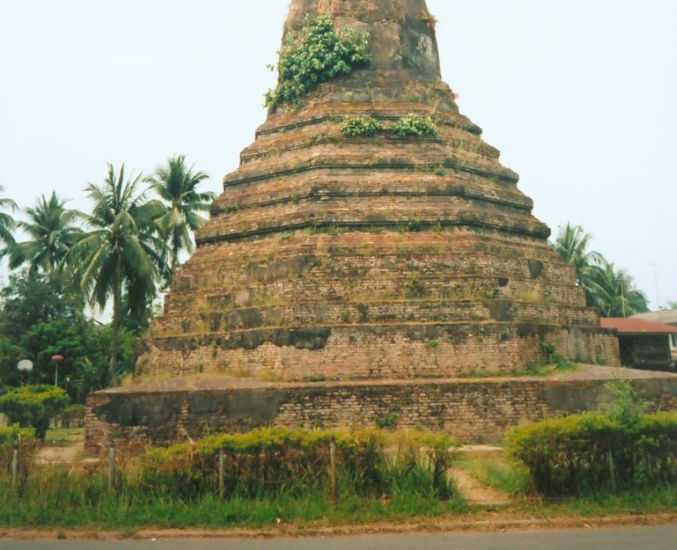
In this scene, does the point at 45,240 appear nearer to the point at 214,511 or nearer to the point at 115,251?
the point at 115,251

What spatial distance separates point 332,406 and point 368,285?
2.72m

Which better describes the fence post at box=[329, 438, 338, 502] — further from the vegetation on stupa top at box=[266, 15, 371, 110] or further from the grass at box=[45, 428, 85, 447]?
the vegetation on stupa top at box=[266, 15, 371, 110]

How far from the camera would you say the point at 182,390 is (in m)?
13.1

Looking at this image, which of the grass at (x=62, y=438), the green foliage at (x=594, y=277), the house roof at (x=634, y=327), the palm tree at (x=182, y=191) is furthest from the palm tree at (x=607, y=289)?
the grass at (x=62, y=438)

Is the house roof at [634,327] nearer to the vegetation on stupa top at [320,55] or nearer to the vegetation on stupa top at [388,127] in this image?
the vegetation on stupa top at [388,127]

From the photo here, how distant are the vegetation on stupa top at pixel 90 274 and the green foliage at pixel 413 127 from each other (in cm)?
1130

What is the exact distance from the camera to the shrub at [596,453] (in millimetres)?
9602

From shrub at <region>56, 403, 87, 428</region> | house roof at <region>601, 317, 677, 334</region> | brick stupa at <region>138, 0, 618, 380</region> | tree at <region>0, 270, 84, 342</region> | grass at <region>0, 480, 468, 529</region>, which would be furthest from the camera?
tree at <region>0, 270, 84, 342</region>

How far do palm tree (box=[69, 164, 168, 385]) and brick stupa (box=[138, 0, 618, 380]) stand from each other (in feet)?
Result: 34.1

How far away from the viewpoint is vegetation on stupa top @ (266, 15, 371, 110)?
1788 centimetres

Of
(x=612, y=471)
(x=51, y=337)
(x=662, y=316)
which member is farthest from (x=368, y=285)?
(x=662, y=316)

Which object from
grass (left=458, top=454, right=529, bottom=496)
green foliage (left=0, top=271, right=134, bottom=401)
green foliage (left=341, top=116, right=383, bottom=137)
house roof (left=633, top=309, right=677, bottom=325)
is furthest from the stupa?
house roof (left=633, top=309, right=677, bottom=325)

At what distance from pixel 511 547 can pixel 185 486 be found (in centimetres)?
406

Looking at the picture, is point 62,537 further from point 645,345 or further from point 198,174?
point 198,174
